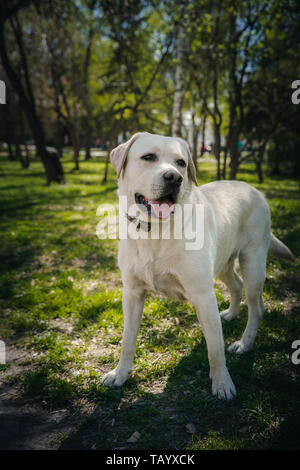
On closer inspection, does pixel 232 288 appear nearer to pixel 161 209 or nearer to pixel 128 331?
Result: pixel 128 331

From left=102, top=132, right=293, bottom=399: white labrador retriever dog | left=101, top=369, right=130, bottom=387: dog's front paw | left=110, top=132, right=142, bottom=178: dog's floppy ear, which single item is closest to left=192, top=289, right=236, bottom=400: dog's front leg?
left=102, top=132, right=293, bottom=399: white labrador retriever dog

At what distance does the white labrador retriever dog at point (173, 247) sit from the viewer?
7.82ft

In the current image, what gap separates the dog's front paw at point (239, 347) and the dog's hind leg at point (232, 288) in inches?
22.3

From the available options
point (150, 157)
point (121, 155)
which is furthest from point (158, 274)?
point (121, 155)

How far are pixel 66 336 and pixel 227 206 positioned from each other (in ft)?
7.64

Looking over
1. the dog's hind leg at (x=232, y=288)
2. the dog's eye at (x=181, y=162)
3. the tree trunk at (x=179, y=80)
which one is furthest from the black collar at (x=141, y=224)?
the tree trunk at (x=179, y=80)

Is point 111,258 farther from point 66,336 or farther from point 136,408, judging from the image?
point 136,408

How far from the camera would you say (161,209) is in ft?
7.59

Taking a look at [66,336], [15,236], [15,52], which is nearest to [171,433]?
[66,336]

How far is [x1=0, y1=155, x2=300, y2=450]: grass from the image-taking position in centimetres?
230

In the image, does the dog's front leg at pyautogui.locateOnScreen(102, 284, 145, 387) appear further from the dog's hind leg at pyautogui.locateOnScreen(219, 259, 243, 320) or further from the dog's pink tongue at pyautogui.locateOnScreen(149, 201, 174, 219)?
the dog's hind leg at pyautogui.locateOnScreen(219, 259, 243, 320)

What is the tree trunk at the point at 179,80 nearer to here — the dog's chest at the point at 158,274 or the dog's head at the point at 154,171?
the dog's head at the point at 154,171

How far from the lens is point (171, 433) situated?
230cm

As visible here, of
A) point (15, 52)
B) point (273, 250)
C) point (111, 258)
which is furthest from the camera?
Answer: point (15, 52)
